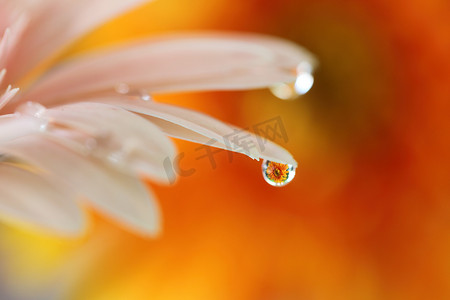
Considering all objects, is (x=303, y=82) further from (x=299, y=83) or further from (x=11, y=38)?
(x=11, y=38)

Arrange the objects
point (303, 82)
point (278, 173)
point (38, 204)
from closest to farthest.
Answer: point (38, 204)
point (278, 173)
point (303, 82)

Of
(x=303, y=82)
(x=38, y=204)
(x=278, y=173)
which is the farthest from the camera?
(x=303, y=82)

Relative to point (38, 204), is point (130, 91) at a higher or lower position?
higher

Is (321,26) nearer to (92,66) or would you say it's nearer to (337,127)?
(337,127)

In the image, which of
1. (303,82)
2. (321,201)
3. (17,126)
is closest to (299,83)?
(303,82)

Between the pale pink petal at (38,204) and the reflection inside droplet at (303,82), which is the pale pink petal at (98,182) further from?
the reflection inside droplet at (303,82)

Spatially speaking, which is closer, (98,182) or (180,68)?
(98,182)

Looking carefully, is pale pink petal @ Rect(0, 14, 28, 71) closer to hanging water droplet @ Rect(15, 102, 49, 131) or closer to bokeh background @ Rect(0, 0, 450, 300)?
hanging water droplet @ Rect(15, 102, 49, 131)

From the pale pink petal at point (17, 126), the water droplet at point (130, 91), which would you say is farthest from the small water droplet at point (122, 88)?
the pale pink petal at point (17, 126)
